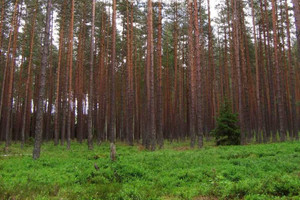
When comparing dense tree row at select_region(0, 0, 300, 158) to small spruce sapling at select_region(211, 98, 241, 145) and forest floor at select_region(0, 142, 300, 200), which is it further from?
forest floor at select_region(0, 142, 300, 200)

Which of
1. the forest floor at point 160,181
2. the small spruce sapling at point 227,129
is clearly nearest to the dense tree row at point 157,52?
the small spruce sapling at point 227,129

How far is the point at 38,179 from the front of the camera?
705cm

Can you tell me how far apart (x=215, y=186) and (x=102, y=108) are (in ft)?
78.1

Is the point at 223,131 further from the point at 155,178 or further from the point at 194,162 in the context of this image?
the point at 155,178

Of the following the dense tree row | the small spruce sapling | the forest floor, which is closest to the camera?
the forest floor

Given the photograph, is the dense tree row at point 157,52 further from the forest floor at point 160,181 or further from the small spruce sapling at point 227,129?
the forest floor at point 160,181

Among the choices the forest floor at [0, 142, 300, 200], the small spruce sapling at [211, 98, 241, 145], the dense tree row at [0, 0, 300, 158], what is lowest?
the forest floor at [0, 142, 300, 200]

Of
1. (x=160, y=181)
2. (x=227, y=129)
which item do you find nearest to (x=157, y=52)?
(x=227, y=129)

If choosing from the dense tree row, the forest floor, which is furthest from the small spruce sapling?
the forest floor

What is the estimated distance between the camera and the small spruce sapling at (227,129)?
59.7 ft

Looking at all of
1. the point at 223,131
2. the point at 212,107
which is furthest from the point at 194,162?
the point at 212,107

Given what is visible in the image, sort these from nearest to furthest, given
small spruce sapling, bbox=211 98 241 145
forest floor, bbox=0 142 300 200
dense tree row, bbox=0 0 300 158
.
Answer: forest floor, bbox=0 142 300 200 < small spruce sapling, bbox=211 98 241 145 < dense tree row, bbox=0 0 300 158

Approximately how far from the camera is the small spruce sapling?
Answer: 1819 centimetres

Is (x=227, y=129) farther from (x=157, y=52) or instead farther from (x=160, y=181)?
(x=160, y=181)
